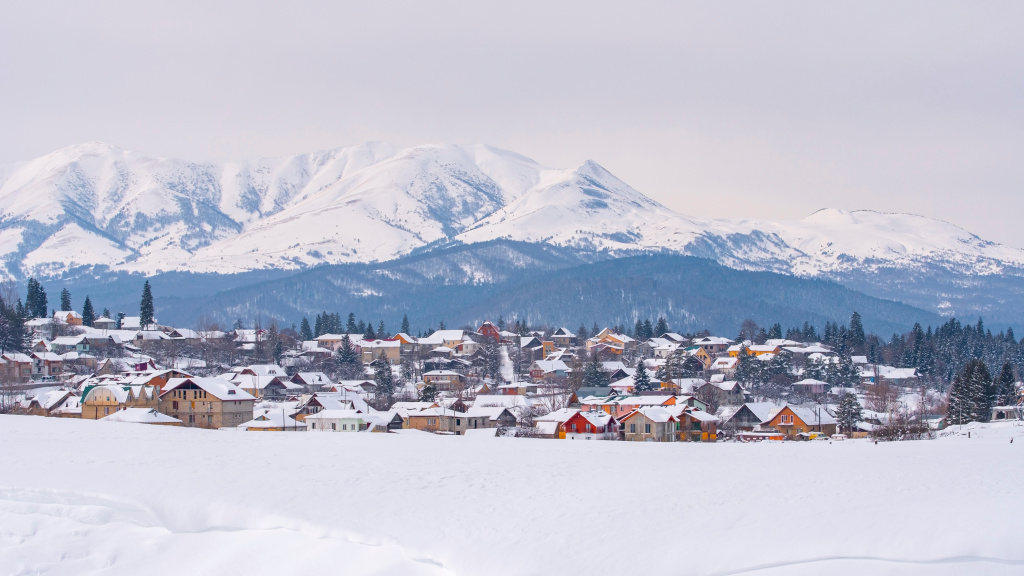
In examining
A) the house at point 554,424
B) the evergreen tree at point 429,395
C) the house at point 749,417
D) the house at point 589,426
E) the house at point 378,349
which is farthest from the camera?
the house at point 378,349

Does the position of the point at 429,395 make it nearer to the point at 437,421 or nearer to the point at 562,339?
the point at 437,421

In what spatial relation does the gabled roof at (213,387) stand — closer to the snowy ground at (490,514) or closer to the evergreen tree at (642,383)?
the evergreen tree at (642,383)

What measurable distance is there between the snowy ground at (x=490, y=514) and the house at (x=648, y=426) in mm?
29464

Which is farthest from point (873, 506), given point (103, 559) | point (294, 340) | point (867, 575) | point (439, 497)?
point (294, 340)

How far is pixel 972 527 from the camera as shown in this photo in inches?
695

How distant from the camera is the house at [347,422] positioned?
58.2 metres

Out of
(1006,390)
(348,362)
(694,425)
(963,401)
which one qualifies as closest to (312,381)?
(348,362)

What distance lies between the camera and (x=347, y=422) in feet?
193

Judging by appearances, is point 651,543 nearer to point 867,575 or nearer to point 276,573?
point 867,575

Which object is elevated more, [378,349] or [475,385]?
[378,349]

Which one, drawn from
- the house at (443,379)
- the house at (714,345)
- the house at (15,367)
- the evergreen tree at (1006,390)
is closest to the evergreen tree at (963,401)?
the evergreen tree at (1006,390)

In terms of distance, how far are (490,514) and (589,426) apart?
4006 cm

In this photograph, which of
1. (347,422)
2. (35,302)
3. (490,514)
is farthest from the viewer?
(35,302)

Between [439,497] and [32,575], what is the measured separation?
26.4 feet
